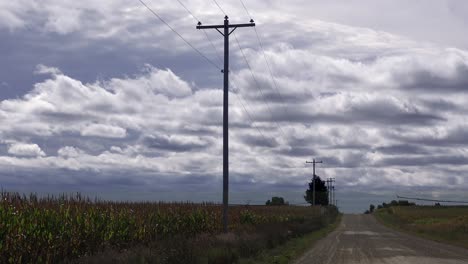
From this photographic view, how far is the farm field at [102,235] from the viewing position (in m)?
16.0

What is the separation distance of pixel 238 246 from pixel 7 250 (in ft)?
44.2

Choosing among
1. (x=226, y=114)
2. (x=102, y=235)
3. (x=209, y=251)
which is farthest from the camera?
(x=226, y=114)

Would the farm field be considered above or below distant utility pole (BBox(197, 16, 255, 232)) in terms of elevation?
below

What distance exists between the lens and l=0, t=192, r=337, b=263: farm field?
52.6 ft

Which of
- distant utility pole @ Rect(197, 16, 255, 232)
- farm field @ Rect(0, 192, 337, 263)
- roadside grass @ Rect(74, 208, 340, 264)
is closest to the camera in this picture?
farm field @ Rect(0, 192, 337, 263)

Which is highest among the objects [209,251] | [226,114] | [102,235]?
[226,114]

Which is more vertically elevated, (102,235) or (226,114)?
(226,114)

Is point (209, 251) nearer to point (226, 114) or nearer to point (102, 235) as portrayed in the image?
point (102, 235)

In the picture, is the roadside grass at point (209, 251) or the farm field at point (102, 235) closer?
the farm field at point (102, 235)

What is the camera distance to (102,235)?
2080cm

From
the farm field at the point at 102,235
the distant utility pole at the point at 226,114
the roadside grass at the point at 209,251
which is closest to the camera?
the farm field at the point at 102,235

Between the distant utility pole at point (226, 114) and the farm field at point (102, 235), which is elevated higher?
the distant utility pole at point (226, 114)

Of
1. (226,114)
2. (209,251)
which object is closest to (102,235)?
(209,251)

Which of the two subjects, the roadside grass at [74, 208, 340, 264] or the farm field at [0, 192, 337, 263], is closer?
the farm field at [0, 192, 337, 263]
